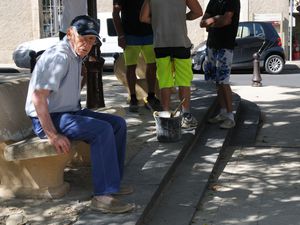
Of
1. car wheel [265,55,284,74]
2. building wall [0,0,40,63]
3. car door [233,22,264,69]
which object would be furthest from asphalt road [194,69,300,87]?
building wall [0,0,40,63]

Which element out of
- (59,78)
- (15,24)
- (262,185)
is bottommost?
(262,185)

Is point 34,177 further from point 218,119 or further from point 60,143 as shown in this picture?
point 218,119

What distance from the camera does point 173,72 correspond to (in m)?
6.30

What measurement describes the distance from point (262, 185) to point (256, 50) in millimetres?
11915

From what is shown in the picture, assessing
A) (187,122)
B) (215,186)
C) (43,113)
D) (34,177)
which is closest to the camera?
(43,113)

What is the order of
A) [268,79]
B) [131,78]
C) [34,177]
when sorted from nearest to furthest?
[34,177] → [131,78] → [268,79]

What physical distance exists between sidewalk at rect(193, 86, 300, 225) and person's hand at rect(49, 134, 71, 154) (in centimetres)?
116

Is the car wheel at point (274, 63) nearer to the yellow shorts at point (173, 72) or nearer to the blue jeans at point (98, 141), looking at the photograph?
the yellow shorts at point (173, 72)

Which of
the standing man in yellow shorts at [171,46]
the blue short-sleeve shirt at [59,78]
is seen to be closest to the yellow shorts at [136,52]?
the standing man in yellow shorts at [171,46]

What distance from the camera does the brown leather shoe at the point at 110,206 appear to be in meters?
4.09

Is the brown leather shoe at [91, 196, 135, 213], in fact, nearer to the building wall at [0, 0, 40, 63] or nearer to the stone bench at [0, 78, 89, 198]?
the stone bench at [0, 78, 89, 198]

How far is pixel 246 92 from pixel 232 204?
23.2 ft

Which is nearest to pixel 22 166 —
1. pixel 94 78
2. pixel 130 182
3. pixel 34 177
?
pixel 34 177

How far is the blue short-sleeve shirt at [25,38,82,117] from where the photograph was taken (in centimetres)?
405
